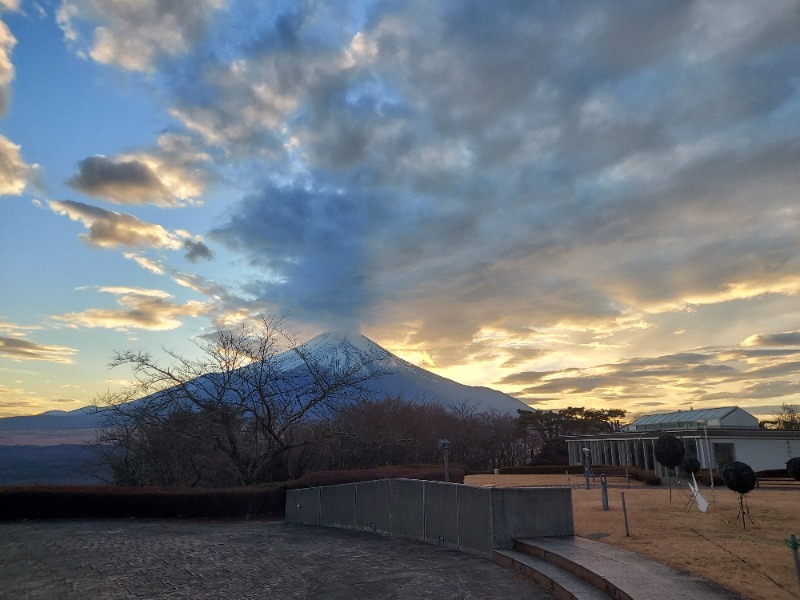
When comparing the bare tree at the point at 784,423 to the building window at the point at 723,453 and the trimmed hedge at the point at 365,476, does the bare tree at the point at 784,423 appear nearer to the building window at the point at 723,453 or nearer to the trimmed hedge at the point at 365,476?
the building window at the point at 723,453

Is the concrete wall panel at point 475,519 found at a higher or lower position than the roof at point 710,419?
lower

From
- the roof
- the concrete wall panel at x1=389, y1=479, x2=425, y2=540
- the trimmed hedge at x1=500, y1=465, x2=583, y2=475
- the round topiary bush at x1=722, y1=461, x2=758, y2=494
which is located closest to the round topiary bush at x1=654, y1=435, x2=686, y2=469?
the round topiary bush at x1=722, y1=461, x2=758, y2=494

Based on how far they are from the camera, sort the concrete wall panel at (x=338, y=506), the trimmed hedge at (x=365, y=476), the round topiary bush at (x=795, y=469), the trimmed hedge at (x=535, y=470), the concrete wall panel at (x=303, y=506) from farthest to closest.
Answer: the trimmed hedge at (x=535, y=470), the trimmed hedge at (x=365, y=476), the concrete wall panel at (x=303, y=506), the round topiary bush at (x=795, y=469), the concrete wall panel at (x=338, y=506)

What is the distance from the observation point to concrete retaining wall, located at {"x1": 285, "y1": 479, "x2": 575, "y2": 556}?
444 inches

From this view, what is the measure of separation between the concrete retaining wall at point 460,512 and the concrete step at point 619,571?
44 cm

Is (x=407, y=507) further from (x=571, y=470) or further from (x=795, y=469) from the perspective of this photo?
(x=571, y=470)

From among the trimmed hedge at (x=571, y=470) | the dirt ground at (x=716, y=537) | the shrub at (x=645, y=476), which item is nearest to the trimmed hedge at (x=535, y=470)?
the trimmed hedge at (x=571, y=470)

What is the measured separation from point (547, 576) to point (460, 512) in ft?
12.1

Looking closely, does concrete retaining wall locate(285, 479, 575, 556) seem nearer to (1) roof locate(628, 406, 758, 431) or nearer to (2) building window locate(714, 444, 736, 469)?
(2) building window locate(714, 444, 736, 469)

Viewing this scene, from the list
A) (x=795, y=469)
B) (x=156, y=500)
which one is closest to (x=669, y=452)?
(x=795, y=469)

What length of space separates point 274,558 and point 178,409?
17.0 metres

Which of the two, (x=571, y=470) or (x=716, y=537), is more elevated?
(x=571, y=470)

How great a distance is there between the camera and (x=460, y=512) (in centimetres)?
1214

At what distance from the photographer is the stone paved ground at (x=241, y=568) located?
29.5ft
